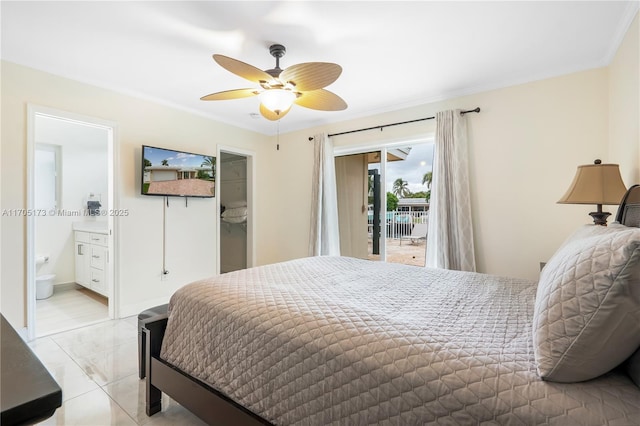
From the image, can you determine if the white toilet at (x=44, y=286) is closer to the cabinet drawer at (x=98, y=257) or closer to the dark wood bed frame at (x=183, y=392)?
the cabinet drawer at (x=98, y=257)

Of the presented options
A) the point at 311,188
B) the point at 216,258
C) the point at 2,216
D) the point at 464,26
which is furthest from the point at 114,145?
the point at 464,26

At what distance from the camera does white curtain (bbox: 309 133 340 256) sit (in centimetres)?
417

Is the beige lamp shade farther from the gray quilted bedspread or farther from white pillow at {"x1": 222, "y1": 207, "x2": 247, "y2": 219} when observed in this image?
white pillow at {"x1": 222, "y1": 207, "x2": 247, "y2": 219}

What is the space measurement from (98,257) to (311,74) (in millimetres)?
3767

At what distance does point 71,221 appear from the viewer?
14.3ft

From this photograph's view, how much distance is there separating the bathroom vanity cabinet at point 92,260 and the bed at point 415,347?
8.84ft

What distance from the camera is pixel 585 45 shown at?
2.34 m

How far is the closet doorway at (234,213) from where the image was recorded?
5090 millimetres

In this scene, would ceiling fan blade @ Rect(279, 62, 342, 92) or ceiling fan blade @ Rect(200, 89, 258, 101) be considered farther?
ceiling fan blade @ Rect(200, 89, 258, 101)

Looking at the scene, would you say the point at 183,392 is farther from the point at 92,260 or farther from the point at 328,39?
the point at 92,260

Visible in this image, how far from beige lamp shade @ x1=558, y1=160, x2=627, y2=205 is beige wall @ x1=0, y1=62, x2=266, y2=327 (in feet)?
12.7

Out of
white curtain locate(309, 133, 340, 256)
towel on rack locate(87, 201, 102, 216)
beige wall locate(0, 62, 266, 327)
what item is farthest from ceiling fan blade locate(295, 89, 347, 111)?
towel on rack locate(87, 201, 102, 216)

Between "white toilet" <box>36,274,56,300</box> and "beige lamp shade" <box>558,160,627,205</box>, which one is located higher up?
"beige lamp shade" <box>558,160,627,205</box>

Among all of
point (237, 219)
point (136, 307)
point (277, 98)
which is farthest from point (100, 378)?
point (237, 219)
